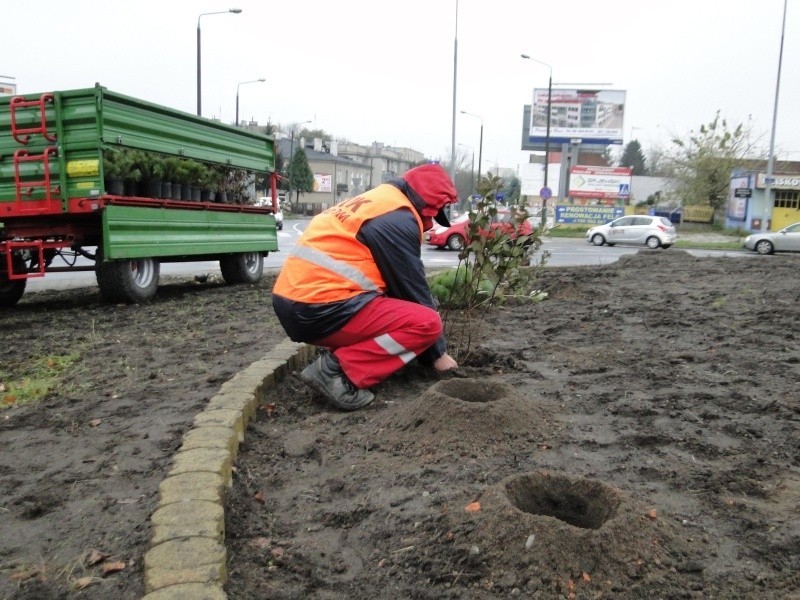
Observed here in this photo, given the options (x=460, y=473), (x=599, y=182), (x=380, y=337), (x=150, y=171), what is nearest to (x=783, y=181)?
(x=599, y=182)

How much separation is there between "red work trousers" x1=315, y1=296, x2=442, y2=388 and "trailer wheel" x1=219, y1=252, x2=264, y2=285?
721 cm

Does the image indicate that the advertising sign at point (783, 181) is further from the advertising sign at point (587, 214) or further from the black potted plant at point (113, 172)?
the black potted plant at point (113, 172)

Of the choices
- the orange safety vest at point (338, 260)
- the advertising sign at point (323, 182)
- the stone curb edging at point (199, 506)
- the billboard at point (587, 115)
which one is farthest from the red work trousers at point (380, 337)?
the advertising sign at point (323, 182)

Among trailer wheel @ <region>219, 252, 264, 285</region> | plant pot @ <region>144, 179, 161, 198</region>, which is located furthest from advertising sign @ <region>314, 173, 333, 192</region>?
plant pot @ <region>144, 179, 161, 198</region>

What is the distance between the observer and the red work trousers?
3.81 metres

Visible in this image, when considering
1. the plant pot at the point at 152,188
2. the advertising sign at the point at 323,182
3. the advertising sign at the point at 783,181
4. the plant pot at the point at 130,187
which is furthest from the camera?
the advertising sign at the point at 323,182

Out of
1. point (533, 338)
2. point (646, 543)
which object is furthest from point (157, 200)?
point (646, 543)

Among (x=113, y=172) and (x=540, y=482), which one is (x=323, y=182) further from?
(x=540, y=482)

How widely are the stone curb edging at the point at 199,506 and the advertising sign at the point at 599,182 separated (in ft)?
169

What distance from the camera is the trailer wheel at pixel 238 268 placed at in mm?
10766

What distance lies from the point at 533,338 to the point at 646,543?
3.50 metres

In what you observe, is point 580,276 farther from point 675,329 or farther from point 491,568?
point 491,568

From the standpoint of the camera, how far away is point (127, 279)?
315 inches

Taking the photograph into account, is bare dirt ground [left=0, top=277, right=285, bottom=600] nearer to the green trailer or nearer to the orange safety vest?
the orange safety vest
